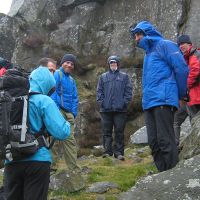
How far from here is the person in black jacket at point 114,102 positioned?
11719 mm

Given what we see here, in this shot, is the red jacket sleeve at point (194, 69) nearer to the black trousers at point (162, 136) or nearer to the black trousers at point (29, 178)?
the black trousers at point (162, 136)

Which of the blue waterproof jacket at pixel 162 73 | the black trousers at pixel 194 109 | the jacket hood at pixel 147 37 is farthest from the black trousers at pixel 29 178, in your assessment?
the black trousers at pixel 194 109

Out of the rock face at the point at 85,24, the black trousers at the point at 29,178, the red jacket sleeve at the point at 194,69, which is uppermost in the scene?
the rock face at the point at 85,24

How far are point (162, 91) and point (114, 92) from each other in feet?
16.1

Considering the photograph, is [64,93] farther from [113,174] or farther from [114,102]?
[114,102]

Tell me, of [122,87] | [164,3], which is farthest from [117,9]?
[122,87]

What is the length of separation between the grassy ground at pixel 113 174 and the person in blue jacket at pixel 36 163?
2.57 metres

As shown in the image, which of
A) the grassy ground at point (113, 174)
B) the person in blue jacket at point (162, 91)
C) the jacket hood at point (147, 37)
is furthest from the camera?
the grassy ground at point (113, 174)

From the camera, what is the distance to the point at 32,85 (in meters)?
5.68

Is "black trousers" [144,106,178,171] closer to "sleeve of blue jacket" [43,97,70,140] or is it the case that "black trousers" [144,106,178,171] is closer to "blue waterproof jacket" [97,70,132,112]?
"sleeve of blue jacket" [43,97,70,140]

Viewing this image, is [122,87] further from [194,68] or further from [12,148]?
[12,148]

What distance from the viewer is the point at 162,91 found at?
22.9 feet

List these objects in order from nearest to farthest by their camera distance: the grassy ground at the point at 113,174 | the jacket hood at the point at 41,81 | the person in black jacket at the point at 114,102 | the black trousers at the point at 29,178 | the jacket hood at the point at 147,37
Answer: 1. the black trousers at the point at 29,178
2. the jacket hood at the point at 41,81
3. the jacket hood at the point at 147,37
4. the grassy ground at the point at 113,174
5. the person in black jacket at the point at 114,102

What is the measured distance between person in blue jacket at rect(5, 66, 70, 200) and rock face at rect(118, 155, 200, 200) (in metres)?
1.00
